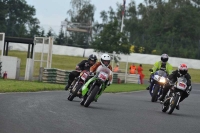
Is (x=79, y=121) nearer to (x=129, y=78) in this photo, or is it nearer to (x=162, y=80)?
(x=162, y=80)

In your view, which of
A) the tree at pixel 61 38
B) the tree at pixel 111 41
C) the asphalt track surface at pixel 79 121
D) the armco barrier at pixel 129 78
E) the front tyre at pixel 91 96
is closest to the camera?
the asphalt track surface at pixel 79 121

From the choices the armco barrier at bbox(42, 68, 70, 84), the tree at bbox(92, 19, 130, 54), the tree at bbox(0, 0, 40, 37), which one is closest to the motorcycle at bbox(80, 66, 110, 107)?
the armco barrier at bbox(42, 68, 70, 84)

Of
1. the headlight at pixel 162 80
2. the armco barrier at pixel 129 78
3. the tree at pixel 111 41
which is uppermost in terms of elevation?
the tree at pixel 111 41

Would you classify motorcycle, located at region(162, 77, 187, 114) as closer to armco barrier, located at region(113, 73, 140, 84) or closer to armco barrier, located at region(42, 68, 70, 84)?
armco barrier, located at region(42, 68, 70, 84)

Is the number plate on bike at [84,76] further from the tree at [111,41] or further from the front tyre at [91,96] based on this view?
the tree at [111,41]

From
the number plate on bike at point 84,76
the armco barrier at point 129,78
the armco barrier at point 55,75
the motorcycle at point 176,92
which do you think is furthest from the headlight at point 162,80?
the armco barrier at point 129,78

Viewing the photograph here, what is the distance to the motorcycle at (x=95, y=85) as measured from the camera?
16.4 meters

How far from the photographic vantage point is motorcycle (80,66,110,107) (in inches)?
645

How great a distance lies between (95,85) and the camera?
651 inches

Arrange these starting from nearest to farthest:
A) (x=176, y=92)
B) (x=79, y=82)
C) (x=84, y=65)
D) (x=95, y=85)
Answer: (x=176, y=92) → (x=95, y=85) → (x=79, y=82) → (x=84, y=65)

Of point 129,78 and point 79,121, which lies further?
point 129,78

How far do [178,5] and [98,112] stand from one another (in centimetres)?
9036

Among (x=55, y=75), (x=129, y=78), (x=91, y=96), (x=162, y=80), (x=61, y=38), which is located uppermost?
(x=61, y=38)

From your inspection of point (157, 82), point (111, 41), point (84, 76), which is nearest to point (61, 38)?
point (111, 41)
